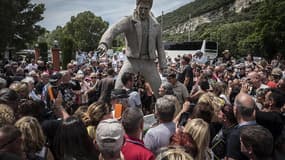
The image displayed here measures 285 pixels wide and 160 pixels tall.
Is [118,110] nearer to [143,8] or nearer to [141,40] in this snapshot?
[141,40]

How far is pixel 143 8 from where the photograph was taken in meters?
7.41

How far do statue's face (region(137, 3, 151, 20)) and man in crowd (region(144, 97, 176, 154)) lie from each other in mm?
3547

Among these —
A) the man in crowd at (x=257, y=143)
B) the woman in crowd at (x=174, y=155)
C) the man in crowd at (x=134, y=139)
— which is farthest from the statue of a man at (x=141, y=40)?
the woman in crowd at (x=174, y=155)

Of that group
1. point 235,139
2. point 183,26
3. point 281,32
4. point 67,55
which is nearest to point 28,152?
point 235,139

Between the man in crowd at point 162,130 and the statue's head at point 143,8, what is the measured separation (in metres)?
3.55

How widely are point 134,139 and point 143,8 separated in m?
4.41

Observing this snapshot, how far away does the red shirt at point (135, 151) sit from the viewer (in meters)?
3.29

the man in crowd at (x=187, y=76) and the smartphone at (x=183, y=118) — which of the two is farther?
the man in crowd at (x=187, y=76)

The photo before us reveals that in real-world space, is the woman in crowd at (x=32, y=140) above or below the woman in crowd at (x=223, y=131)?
above

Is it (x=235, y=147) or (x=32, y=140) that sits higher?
(x=32, y=140)

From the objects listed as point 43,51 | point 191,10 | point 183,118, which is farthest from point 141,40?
point 191,10

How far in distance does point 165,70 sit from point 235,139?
184 inches

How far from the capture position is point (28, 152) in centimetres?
342

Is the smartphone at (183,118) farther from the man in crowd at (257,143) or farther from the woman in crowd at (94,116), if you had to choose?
the man in crowd at (257,143)
